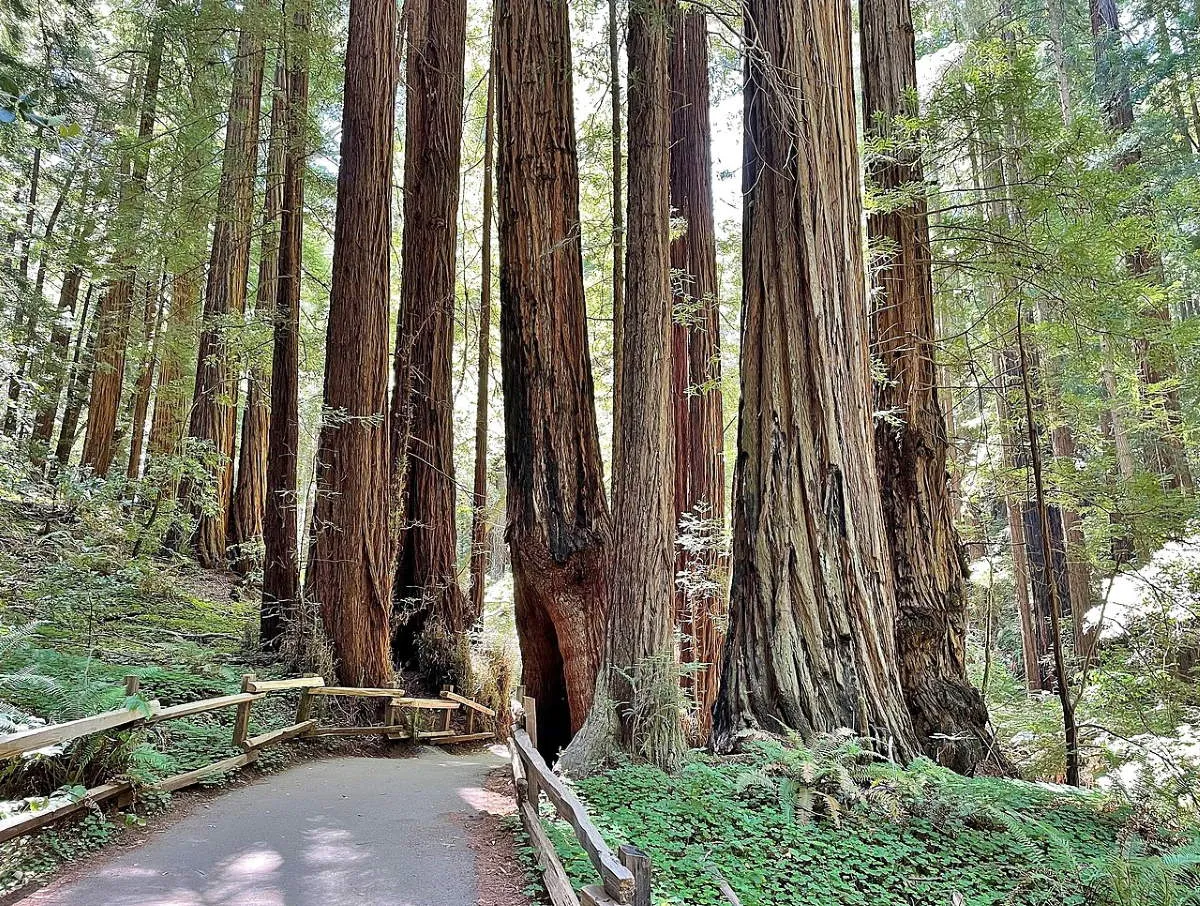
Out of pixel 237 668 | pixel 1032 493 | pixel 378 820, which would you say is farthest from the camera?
pixel 1032 493

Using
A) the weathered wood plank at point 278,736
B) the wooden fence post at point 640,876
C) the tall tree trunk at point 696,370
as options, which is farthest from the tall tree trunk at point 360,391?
the wooden fence post at point 640,876

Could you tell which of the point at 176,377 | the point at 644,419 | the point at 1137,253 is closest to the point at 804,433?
the point at 644,419

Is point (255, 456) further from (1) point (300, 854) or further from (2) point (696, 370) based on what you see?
(1) point (300, 854)

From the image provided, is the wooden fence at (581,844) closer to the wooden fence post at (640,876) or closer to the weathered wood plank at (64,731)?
the wooden fence post at (640,876)

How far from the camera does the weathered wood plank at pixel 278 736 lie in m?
7.21

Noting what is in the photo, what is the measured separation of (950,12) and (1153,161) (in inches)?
279

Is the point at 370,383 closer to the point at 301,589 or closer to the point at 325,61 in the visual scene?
the point at 301,589

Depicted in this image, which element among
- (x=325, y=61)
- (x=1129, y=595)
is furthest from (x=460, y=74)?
(x=1129, y=595)

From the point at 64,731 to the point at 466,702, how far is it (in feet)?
22.2

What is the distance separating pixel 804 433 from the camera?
574 centimetres

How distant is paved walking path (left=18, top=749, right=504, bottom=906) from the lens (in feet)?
13.5

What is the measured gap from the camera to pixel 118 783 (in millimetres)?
5203

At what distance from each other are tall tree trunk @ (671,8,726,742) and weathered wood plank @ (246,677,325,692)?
4.12 metres

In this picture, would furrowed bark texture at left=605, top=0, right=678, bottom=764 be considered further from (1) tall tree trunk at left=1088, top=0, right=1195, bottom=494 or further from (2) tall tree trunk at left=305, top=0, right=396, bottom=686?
(1) tall tree trunk at left=1088, top=0, right=1195, bottom=494
